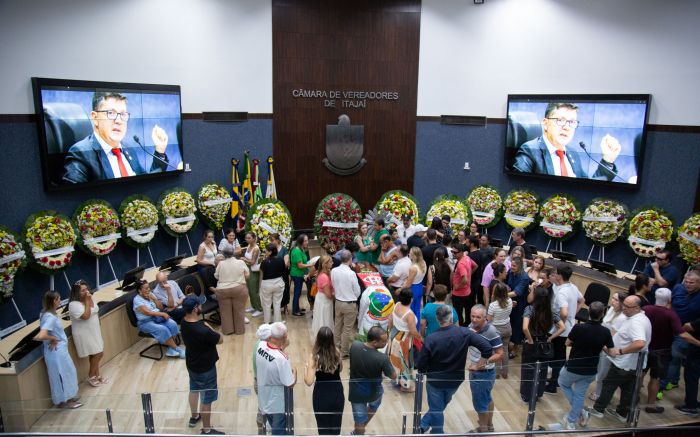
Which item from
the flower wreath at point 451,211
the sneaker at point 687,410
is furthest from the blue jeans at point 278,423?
the flower wreath at point 451,211

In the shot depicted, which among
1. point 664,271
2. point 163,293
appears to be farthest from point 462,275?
point 163,293

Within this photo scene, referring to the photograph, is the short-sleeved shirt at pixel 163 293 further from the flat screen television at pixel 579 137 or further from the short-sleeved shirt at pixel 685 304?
the flat screen television at pixel 579 137

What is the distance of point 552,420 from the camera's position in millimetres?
5551

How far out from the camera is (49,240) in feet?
24.9

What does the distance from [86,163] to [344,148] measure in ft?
17.1

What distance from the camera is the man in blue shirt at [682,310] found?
229 inches

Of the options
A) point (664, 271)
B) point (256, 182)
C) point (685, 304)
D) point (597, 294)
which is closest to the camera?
point (685, 304)

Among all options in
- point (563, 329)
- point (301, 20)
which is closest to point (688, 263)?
point (563, 329)

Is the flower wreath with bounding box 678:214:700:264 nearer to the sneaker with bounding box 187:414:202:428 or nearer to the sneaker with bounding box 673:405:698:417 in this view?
the sneaker with bounding box 673:405:698:417

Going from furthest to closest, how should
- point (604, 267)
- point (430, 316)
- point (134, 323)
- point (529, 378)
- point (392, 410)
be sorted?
1. point (604, 267)
2. point (134, 323)
3. point (430, 316)
4. point (529, 378)
5. point (392, 410)

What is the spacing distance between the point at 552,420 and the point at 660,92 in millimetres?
6927

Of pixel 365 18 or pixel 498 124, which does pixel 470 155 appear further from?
pixel 365 18

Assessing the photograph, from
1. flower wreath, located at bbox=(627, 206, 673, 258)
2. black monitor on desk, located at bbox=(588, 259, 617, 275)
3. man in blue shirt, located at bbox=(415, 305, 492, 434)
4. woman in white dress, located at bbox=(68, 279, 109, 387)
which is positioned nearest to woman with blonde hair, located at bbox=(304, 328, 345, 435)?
man in blue shirt, located at bbox=(415, 305, 492, 434)

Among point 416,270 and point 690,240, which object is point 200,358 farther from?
point 690,240
